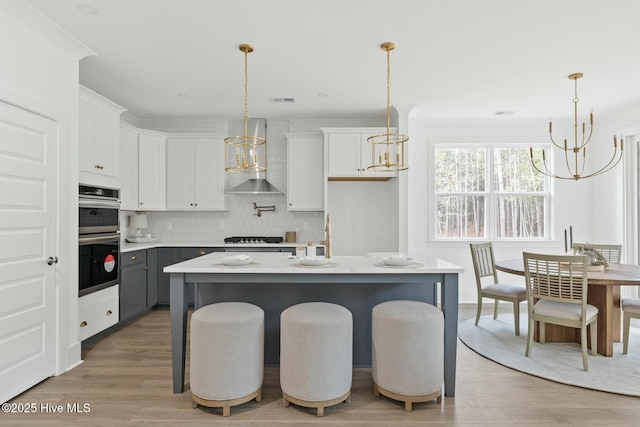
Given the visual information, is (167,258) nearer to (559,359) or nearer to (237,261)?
(237,261)

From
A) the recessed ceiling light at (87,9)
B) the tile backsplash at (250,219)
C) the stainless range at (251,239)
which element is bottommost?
the stainless range at (251,239)

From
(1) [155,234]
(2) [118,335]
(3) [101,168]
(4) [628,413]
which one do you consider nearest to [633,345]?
(4) [628,413]

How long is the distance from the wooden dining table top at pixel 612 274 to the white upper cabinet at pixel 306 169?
2.54 m

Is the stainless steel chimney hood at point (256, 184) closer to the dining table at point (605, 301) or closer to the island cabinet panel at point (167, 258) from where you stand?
the island cabinet panel at point (167, 258)

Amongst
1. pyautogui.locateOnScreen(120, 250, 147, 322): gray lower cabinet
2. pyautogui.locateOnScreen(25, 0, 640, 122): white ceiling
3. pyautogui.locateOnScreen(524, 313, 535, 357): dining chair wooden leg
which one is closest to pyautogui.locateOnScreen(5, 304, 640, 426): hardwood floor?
pyautogui.locateOnScreen(524, 313, 535, 357): dining chair wooden leg

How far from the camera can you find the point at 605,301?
11.3 ft

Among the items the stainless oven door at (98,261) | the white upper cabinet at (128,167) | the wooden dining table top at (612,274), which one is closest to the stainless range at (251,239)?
the white upper cabinet at (128,167)

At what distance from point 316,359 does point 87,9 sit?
2.84 meters

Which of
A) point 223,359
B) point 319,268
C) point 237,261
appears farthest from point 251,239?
point 223,359

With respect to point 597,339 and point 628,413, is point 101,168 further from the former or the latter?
point 597,339

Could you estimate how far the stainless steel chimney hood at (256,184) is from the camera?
5359mm

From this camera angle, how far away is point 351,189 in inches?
221

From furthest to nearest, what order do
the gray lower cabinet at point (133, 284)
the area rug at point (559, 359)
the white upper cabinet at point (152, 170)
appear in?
the white upper cabinet at point (152, 170)
the gray lower cabinet at point (133, 284)
the area rug at point (559, 359)

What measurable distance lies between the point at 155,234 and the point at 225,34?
3.60m
